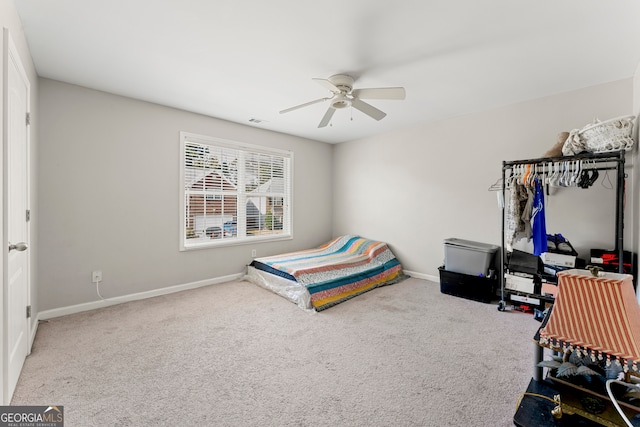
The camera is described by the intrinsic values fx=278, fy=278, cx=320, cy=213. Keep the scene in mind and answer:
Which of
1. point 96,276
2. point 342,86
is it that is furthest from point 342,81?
point 96,276

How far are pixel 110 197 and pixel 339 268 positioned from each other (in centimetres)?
291

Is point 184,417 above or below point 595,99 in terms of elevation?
below

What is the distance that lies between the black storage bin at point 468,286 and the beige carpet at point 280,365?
210 millimetres

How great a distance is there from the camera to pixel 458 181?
392 cm

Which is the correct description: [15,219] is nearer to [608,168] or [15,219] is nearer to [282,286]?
[282,286]

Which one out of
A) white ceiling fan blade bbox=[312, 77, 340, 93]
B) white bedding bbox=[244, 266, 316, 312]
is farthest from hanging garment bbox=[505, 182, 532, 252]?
white bedding bbox=[244, 266, 316, 312]

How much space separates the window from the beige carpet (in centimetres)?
123

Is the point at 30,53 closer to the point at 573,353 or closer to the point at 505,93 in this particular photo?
the point at 573,353

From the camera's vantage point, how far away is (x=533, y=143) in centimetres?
332

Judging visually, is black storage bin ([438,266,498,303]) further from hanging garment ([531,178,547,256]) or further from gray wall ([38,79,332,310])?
gray wall ([38,79,332,310])

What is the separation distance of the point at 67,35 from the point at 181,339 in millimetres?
2579

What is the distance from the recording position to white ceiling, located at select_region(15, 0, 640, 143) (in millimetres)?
1803

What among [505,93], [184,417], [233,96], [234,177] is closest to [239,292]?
[234,177]

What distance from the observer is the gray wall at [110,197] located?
9.34 feet
